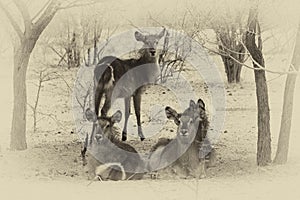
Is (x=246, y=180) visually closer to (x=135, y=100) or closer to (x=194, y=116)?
(x=194, y=116)

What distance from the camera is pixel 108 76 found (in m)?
12.6

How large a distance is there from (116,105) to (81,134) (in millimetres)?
4169

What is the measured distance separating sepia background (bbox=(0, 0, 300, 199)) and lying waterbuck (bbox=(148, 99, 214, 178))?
0.24 metres

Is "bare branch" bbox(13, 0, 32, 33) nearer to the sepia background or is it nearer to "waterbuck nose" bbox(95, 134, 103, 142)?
the sepia background

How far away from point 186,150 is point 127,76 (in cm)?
403

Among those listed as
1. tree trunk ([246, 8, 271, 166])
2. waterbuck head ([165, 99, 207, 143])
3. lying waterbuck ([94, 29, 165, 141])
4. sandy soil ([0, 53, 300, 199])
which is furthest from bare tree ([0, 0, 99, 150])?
tree trunk ([246, 8, 271, 166])

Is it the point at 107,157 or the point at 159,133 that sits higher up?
the point at 159,133

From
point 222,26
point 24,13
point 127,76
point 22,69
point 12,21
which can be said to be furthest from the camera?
point 222,26

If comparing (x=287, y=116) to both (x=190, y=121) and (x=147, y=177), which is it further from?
(x=147, y=177)

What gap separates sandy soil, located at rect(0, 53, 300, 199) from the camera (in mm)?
8062

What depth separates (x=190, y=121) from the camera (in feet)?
29.9

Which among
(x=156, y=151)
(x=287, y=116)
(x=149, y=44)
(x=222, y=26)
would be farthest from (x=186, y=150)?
(x=222, y=26)

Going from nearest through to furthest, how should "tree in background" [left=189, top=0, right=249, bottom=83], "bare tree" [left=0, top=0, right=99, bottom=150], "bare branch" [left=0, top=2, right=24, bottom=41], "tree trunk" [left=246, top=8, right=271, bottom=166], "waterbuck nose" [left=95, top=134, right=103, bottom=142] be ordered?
"waterbuck nose" [left=95, top=134, right=103, bottom=142]
"tree trunk" [left=246, top=8, right=271, bottom=166]
"bare branch" [left=0, top=2, right=24, bottom=41]
"bare tree" [left=0, top=0, right=99, bottom=150]
"tree in background" [left=189, top=0, right=249, bottom=83]

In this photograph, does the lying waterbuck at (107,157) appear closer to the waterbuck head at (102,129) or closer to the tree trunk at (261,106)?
the waterbuck head at (102,129)
